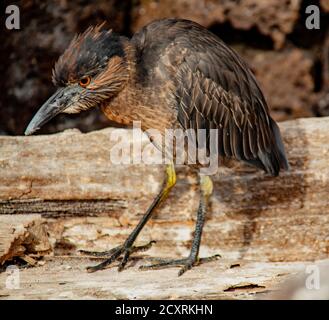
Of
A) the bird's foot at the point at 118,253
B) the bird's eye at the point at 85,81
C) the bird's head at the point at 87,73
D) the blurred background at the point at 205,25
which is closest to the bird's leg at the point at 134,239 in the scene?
the bird's foot at the point at 118,253

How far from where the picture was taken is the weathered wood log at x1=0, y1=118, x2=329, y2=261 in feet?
15.3

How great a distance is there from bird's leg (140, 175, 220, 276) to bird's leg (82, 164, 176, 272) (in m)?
0.19

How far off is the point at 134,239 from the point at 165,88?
3.15ft

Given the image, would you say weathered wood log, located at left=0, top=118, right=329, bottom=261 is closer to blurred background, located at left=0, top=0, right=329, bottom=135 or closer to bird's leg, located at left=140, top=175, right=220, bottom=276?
bird's leg, located at left=140, top=175, right=220, bottom=276

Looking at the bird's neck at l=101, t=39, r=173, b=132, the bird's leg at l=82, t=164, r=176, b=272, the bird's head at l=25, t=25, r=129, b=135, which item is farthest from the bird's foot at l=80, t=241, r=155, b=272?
the bird's head at l=25, t=25, r=129, b=135

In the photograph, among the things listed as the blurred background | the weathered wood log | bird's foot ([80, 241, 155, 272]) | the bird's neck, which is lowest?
bird's foot ([80, 241, 155, 272])

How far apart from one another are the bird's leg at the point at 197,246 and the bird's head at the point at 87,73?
84cm

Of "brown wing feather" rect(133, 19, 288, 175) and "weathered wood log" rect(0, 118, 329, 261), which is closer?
"brown wing feather" rect(133, 19, 288, 175)

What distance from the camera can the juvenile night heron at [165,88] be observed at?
13.8 feet

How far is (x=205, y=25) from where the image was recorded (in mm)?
6211

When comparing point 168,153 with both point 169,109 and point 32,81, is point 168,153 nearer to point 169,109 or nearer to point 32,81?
point 169,109

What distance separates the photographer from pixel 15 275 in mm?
4113

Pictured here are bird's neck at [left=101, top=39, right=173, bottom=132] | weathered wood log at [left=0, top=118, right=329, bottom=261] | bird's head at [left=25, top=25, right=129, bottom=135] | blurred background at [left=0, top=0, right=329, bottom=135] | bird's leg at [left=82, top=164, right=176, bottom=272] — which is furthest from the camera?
blurred background at [left=0, top=0, right=329, bottom=135]

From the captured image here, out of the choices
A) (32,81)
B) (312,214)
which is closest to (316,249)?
(312,214)
